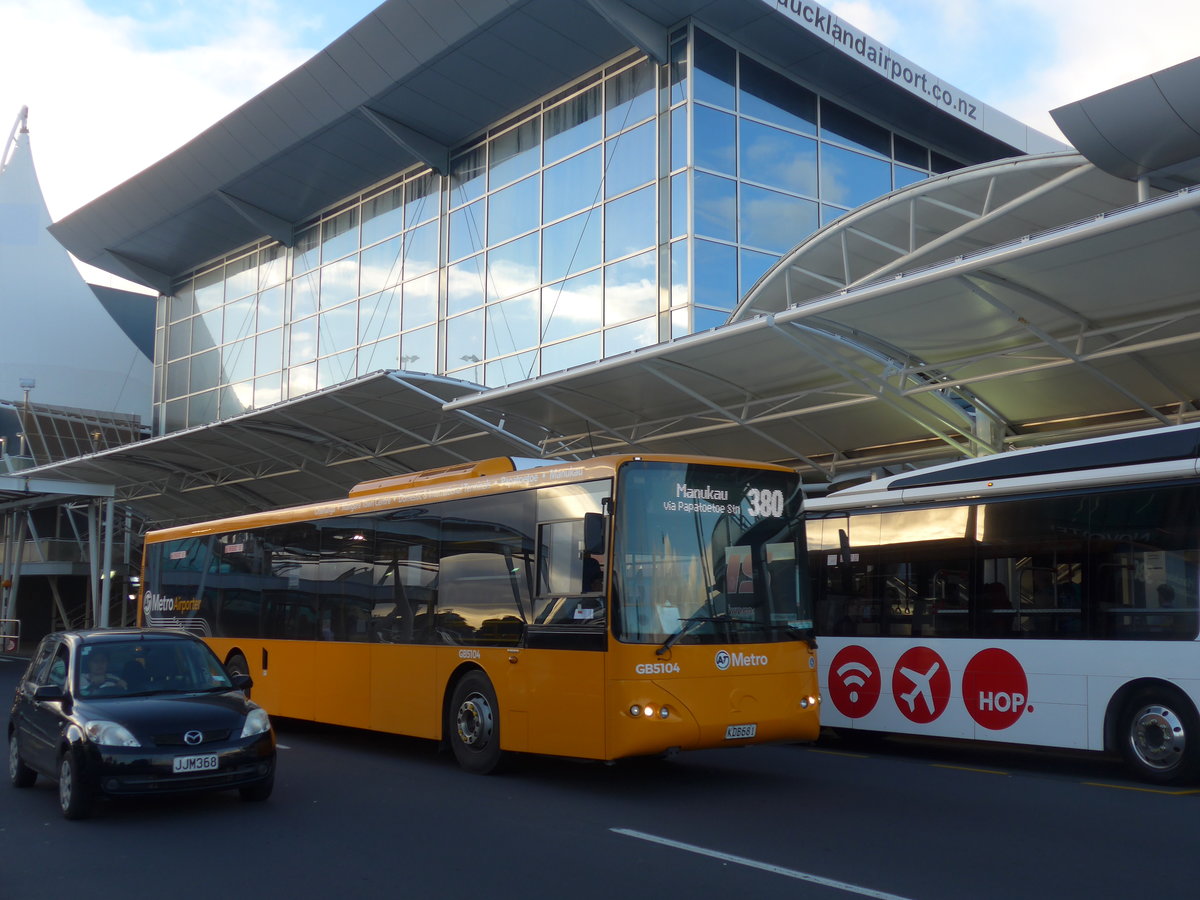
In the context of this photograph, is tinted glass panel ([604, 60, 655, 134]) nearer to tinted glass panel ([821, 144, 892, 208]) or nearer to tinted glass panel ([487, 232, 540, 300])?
tinted glass panel ([487, 232, 540, 300])

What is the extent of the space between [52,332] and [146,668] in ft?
170

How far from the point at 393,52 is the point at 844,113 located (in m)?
11.1

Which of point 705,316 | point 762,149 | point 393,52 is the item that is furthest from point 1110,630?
point 393,52

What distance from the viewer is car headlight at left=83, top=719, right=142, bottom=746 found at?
8641 mm

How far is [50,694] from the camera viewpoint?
9.38 m

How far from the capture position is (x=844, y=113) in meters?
28.7

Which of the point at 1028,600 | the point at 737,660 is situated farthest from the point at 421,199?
the point at 737,660

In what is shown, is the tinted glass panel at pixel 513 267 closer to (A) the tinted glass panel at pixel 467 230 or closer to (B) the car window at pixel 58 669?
(A) the tinted glass panel at pixel 467 230

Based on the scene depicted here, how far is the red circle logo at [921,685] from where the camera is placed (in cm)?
1287

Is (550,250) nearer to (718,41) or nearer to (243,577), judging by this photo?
(718,41)

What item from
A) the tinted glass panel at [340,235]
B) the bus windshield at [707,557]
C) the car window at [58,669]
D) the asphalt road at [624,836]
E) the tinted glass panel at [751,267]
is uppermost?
the tinted glass panel at [340,235]

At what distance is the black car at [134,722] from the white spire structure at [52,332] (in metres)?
46.6

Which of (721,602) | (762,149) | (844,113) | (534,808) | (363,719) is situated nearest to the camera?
(534,808)

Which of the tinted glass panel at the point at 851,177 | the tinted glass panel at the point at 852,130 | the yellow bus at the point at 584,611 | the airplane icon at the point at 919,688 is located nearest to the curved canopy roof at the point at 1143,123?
the airplane icon at the point at 919,688
